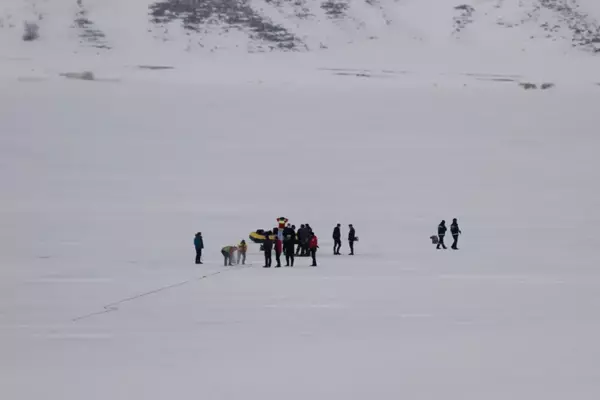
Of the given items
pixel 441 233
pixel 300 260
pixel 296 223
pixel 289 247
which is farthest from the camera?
pixel 296 223

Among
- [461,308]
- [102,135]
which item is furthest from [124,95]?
[461,308]

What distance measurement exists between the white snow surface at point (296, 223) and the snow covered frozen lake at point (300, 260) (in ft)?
0.16

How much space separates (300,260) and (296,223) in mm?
5305

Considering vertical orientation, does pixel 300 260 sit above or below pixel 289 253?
below

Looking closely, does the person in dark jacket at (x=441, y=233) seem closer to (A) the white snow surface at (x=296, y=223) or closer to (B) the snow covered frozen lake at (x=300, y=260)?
(A) the white snow surface at (x=296, y=223)

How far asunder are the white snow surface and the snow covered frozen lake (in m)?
0.05

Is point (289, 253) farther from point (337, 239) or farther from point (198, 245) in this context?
point (337, 239)

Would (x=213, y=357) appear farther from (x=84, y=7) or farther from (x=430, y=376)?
(x=84, y=7)

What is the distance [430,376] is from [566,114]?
3768cm

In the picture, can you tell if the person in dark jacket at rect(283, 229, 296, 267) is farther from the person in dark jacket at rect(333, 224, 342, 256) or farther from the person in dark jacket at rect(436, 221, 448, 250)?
the person in dark jacket at rect(436, 221, 448, 250)

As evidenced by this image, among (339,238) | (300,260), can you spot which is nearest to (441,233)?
(339,238)

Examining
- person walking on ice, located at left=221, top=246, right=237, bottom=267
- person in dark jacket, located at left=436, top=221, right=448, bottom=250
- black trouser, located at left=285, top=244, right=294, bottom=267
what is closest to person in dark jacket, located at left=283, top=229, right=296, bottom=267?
black trouser, located at left=285, top=244, right=294, bottom=267

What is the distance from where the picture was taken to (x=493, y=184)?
2777 centimetres

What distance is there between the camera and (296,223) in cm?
2141
